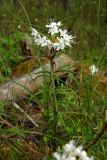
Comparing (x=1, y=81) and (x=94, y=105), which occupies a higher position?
(x=1, y=81)

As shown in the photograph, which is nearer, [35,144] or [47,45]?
[47,45]

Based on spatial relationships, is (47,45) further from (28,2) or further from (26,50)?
(28,2)

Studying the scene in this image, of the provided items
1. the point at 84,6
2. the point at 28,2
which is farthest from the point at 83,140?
the point at 28,2

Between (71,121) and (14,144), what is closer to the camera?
(14,144)

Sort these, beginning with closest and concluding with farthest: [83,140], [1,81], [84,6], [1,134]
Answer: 1. [83,140]
2. [1,134]
3. [1,81]
4. [84,6]

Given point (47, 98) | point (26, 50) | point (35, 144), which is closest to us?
point (47, 98)

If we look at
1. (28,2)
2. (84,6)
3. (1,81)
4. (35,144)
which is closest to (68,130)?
(35,144)

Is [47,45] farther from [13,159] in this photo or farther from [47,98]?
[13,159]

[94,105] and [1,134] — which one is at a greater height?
[94,105]

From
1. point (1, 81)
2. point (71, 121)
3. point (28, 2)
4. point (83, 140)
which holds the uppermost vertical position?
point (28, 2)
